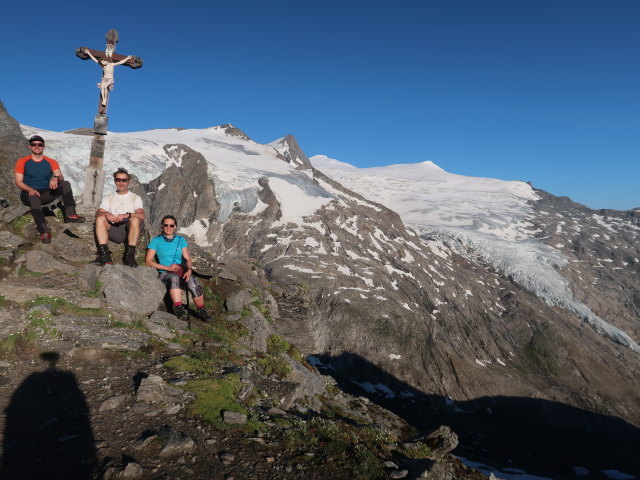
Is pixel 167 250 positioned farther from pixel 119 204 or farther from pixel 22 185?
pixel 22 185

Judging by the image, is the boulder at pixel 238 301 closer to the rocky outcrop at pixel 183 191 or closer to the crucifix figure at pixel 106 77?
the crucifix figure at pixel 106 77

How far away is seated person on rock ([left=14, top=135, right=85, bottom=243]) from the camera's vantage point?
12.9 m

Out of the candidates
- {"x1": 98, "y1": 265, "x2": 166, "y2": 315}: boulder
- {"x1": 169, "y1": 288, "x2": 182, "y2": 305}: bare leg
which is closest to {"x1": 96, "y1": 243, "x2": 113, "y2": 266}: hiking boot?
{"x1": 98, "y1": 265, "x2": 166, "y2": 315}: boulder

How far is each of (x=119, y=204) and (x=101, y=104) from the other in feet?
24.3

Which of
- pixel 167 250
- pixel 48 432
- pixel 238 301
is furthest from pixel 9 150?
pixel 48 432

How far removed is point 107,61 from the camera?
17109 millimetres

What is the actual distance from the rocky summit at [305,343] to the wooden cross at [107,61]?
506 cm

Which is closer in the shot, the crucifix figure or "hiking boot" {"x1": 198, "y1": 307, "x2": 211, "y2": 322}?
"hiking boot" {"x1": 198, "y1": 307, "x2": 211, "y2": 322}

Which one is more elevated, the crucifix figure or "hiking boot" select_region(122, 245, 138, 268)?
the crucifix figure

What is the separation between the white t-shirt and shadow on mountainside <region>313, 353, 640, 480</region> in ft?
310

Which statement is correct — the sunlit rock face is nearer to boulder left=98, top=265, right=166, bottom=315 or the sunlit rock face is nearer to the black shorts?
the black shorts

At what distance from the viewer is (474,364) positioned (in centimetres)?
12425

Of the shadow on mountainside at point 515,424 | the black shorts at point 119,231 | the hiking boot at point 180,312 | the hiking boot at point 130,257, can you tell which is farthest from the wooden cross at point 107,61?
the shadow on mountainside at point 515,424

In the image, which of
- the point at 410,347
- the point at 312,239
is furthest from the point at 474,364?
the point at 312,239
